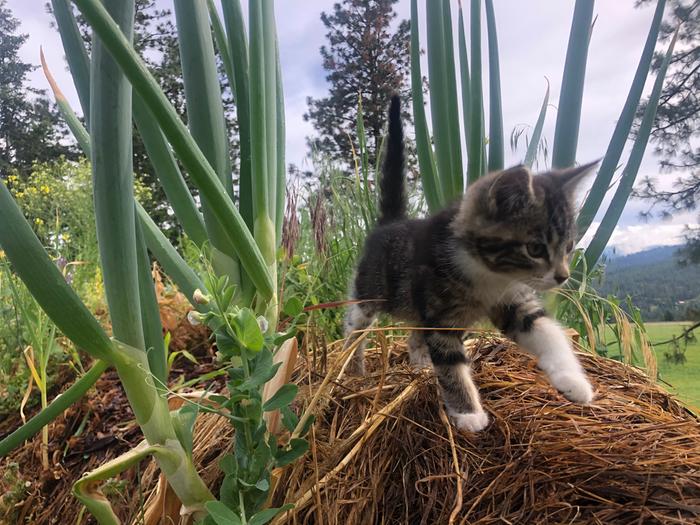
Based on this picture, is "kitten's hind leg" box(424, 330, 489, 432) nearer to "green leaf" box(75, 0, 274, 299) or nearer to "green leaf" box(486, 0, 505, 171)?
"green leaf" box(75, 0, 274, 299)

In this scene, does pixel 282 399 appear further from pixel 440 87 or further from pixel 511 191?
pixel 440 87

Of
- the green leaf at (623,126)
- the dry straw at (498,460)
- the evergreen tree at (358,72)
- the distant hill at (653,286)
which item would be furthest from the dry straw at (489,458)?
the evergreen tree at (358,72)

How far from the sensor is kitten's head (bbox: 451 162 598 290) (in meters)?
0.79

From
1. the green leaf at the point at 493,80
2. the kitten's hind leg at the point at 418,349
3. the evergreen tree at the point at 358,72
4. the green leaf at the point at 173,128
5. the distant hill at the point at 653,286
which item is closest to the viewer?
the green leaf at the point at 173,128

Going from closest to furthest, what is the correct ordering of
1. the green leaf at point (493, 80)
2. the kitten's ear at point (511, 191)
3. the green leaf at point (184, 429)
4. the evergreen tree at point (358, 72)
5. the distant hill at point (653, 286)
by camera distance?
the green leaf at point (184, 429) → the kitten's ear at point (511, 191) → the green leaf at point (493, 80) → the distant hill at point (653, 286) → the evergreen tree at point (358, 72)

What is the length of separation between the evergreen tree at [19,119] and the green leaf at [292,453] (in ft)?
6.19

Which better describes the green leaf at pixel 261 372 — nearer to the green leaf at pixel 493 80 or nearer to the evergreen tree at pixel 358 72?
the green leaf at pixel 493 80

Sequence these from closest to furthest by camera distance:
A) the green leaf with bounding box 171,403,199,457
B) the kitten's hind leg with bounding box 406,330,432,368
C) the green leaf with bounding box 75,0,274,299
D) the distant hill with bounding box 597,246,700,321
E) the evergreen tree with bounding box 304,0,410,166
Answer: the green leaf with bounding box 75,0,274,299 < the green leaf with bounding box 171,403,199,457 < the kitten's hind leg with bounding box 406,330,432,368 < the distant hill with bounding box 597,246,700,321 < the evergreen tree with bounding box 304,0,410,166

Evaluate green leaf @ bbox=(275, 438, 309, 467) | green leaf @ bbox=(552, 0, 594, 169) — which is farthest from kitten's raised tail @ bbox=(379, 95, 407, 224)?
green leaf @ bbox=(275, 438, 309, 467)

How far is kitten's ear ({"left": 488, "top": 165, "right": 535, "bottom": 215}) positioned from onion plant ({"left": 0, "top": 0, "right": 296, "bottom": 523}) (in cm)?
33

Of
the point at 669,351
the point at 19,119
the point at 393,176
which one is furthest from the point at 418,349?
the point at 19,119

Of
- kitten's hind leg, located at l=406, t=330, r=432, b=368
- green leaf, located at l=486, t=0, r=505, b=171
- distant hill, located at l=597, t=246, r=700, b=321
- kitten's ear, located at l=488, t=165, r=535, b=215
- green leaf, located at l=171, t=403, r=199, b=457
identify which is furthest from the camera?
distant hill, located at l=597, t=246, r=700, b=321

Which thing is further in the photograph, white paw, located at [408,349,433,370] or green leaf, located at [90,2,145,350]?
white paw, located at [408,349,433,370]

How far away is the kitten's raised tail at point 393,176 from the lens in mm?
991
